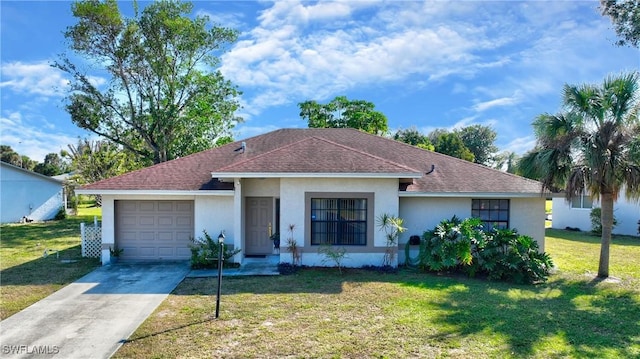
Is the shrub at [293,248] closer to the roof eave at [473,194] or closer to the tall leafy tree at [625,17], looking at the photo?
the roof eave at [473,194]

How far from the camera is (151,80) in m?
26.1

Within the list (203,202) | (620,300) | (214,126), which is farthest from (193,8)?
(620,300)

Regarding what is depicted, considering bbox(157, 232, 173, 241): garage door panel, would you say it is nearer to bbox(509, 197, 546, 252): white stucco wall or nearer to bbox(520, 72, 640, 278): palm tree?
bbox(509, 197, 546, 252): white stucco wall

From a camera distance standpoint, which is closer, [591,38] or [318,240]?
[318,240]

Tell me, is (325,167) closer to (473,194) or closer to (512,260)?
(473,194)

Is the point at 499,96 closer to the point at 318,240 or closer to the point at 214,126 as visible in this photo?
the point at 318,240

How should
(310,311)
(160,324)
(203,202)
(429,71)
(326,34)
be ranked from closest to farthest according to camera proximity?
1. (160,324)
2. (310,311)
3. (203,202)
4. (326,34)
5. (429,71)

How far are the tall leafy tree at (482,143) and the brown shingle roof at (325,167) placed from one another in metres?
40.7

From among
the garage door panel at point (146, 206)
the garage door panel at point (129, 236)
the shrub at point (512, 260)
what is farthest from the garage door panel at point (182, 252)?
the shrub at point (512, 260)

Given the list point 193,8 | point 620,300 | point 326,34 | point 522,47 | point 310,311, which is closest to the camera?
point 310,311

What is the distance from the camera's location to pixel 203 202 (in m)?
12.6

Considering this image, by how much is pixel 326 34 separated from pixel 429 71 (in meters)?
6.38

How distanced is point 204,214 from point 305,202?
12.4 feet

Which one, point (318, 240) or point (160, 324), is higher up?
point (318, 240)
